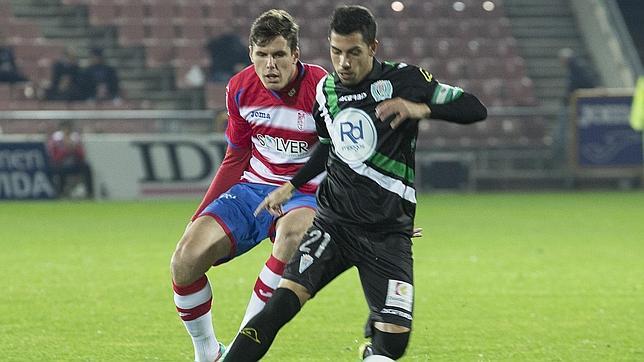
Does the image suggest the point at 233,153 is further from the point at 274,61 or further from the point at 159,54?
the point at 159,54

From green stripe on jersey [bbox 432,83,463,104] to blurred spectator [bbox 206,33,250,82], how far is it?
1819 centimetres

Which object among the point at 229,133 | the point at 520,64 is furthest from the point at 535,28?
the point at 229,133

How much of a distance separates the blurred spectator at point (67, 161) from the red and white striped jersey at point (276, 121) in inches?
538

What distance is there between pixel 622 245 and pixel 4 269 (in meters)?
6.56

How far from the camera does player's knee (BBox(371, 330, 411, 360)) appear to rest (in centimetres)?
565

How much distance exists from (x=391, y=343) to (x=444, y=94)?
3.62 feet

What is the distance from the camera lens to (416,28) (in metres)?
27.6

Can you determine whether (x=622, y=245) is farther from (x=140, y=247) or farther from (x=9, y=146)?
(x=9, y=146)

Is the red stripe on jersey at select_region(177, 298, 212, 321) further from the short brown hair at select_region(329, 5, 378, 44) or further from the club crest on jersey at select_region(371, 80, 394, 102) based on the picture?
the short brown hair at select_region(329, 5, 378, 44)

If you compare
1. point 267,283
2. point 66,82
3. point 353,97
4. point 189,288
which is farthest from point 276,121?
point 66,82

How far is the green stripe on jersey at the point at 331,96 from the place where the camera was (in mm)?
5883

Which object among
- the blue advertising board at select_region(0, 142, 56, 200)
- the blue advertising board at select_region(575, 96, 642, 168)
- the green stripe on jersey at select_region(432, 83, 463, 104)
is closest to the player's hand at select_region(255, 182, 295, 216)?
the green stripe on jersey at select_region(432, 83, 463, 104)

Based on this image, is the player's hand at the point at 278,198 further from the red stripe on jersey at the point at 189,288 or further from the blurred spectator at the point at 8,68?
the blurred spectator at the point at 8,68

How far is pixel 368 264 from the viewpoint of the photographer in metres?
5.75
